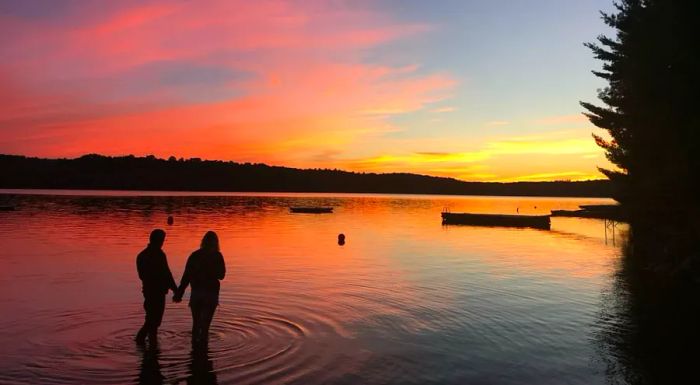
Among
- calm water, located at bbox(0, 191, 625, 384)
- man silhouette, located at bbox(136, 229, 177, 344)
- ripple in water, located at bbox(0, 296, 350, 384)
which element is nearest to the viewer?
ripple in water, located at bbox(0, 296, 350, 384)

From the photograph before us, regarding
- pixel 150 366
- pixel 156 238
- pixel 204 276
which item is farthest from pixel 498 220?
A: pixel 150 366

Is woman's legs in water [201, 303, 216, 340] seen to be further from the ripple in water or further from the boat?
the boat

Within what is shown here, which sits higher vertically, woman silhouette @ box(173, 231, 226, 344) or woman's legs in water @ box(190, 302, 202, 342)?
woman silhouette @ box(173, 231, 226, 344)

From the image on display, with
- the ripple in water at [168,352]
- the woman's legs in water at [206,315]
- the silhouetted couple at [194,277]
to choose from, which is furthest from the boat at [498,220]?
the silhouetted couple at [194,277]

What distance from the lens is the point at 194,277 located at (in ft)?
43.5

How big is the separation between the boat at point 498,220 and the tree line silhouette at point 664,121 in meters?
45.0

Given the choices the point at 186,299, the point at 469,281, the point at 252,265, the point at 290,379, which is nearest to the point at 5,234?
the point at 252,265

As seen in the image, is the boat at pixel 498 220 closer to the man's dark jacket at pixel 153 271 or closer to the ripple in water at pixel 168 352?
the ripple in water at pixel 168 352

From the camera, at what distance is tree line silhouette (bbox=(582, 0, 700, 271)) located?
2734 cm

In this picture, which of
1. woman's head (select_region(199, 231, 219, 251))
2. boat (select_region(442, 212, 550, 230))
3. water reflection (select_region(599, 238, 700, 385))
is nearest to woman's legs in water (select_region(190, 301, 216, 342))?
woman's head (select_region(199, 231, 219, 251))

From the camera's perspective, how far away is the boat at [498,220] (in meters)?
87.2

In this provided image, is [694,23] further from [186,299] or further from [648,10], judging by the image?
[186,299]

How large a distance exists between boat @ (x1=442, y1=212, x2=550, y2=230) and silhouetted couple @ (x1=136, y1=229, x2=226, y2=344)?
258 feet

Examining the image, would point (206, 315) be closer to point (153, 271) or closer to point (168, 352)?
point (168, 352)
